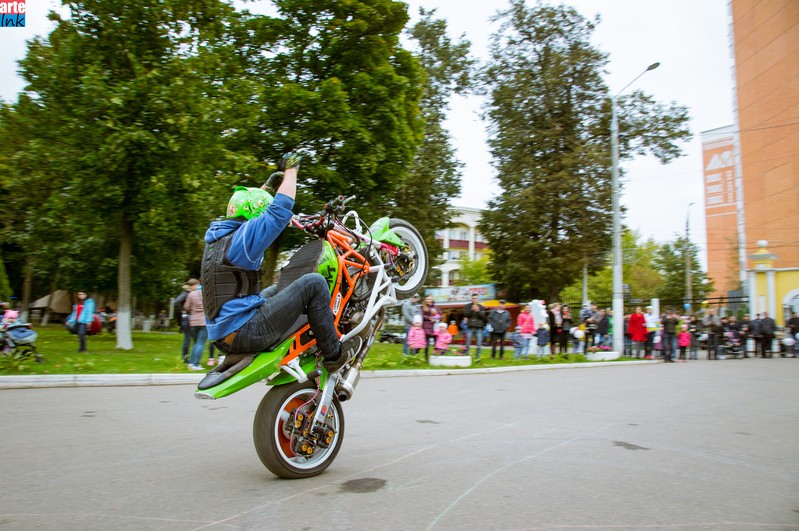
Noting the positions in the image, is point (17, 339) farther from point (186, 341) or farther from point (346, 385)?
point (346, 385)

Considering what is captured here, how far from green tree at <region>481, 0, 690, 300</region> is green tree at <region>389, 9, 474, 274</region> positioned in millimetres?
2484

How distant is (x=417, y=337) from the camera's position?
16.2 m

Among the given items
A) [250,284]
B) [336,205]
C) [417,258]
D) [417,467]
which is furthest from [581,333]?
[250,284]

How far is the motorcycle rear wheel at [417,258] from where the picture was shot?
6.63 meters

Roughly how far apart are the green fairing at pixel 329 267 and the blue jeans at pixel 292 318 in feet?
1.03

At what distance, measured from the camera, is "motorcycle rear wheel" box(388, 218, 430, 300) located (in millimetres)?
6633

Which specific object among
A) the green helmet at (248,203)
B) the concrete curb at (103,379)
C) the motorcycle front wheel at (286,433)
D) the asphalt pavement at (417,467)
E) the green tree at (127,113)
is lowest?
the asphalt pavement at (417,467)

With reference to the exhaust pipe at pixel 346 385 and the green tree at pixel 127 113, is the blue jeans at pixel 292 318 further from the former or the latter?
the green tree at pixel 127 113

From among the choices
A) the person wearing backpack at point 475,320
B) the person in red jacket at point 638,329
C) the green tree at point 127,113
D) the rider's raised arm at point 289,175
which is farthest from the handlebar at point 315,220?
the person in red jacket at point 638,329

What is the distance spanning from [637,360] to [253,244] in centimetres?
1900

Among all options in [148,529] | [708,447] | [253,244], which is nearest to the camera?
[148,529]

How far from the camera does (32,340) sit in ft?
38.2

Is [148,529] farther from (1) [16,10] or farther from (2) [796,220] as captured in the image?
(2) [796,220]

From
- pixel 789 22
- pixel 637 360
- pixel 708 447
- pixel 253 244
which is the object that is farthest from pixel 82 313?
pixel 789 22
